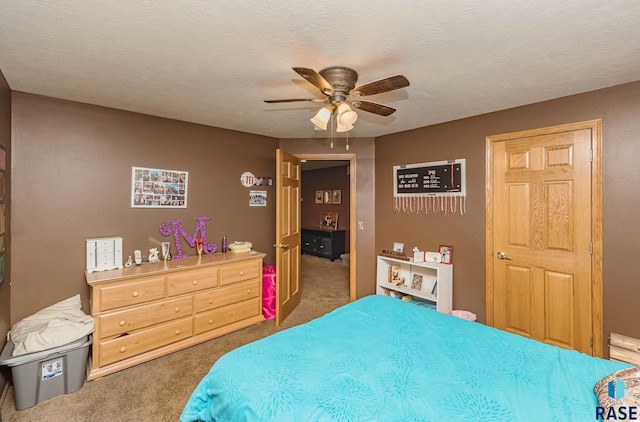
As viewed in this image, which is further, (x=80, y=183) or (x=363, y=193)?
(x=363, y=193)

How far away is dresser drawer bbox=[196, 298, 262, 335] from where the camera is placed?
118 inches

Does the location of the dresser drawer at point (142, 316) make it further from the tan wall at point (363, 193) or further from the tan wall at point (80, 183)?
the tan wall at point (363, 193)

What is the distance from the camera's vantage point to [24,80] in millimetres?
2211

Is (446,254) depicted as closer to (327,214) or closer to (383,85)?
(383,85)

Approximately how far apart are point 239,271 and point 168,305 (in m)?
0.77

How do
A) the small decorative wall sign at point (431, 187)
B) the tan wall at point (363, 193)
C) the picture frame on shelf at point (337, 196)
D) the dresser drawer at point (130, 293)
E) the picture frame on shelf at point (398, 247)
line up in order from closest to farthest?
the dresser drawer at point (130, 293) < the small decorative wall sign at point (431, 187) < the picture frame on shelf at point (398, 247) < the tan wall at point (363, 193) < the picture frame on shelf at point (337, 196)

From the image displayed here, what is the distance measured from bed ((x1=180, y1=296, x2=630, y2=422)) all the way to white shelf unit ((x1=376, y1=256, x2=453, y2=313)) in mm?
1426

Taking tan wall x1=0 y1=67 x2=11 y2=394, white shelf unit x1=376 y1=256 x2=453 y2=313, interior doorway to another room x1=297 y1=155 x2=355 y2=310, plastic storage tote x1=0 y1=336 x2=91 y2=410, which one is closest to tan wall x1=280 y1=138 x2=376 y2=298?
white shelf unit x1=376 y1=256 x2=453 y2=313

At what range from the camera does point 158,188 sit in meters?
3.14

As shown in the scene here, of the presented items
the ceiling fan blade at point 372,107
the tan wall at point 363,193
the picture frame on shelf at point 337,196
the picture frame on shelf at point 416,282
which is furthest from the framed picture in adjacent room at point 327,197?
the ceiling fan blade at point 372,107

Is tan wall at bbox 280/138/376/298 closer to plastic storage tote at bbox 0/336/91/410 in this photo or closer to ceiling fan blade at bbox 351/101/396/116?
ceiling fan blade at bbox 351/101/396/116

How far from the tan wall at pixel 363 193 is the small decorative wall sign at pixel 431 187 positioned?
39 cm

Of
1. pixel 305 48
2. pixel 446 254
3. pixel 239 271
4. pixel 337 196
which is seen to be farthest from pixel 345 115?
pixel 337 196

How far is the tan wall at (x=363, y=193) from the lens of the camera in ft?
13.5
